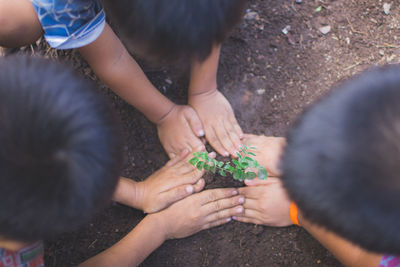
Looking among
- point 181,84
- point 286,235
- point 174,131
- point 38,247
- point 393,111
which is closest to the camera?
point 393,111

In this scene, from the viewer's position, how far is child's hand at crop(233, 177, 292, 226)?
154 cm

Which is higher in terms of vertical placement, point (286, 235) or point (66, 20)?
point (66, 20)

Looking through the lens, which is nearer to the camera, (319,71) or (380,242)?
(380,242)

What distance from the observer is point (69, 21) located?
4.23 ft

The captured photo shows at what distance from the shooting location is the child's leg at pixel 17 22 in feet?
4.36

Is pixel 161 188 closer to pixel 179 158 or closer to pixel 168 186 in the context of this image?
pixel 168 186

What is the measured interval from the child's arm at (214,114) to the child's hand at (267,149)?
0.23ft

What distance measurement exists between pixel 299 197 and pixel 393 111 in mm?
313

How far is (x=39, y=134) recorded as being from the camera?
80 centimetres

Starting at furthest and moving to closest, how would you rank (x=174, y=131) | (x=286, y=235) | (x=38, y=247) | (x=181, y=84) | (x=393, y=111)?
1. (x=181, y=84)
2. (x=174, y=131)
3. (x=286, y=235)
4. (x=38, y=247)
5. (x=393, y=111)

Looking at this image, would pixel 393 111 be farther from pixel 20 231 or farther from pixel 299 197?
pixel 20 231

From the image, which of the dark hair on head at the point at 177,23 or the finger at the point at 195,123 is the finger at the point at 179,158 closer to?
the finger at the point at 195,123

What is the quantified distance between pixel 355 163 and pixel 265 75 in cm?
112

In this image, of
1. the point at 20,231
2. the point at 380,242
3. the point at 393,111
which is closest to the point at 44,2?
the point at 20,231
